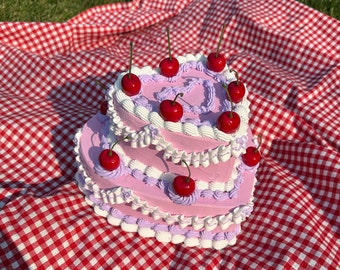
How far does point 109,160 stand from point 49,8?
2.28 meters

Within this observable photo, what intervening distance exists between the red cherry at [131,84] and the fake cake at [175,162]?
0.07ft

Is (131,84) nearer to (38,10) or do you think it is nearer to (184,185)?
(184,185)

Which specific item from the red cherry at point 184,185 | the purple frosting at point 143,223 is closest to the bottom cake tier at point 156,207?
the purple frosting at point 143,223

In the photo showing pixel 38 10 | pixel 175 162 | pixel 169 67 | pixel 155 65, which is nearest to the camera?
pixel 175 162

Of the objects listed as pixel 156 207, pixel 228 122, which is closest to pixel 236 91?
pixel 228 122

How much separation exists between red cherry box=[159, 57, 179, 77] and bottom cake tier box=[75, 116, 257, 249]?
428 millimetres

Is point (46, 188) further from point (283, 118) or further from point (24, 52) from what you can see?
point (283, 118)

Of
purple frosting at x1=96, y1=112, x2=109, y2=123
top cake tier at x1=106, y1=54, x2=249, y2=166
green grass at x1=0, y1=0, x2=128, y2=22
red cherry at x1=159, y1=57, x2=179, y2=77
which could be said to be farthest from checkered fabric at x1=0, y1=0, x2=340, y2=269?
red cherry at x1=159, y1=57, x2=179, y2=77

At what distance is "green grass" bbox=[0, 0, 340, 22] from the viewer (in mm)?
3744

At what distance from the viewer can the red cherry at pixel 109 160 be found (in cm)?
212

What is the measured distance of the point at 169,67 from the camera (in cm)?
225

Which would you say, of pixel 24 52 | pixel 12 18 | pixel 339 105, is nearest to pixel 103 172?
pixel 24 52

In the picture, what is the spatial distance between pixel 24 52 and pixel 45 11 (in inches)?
28.1

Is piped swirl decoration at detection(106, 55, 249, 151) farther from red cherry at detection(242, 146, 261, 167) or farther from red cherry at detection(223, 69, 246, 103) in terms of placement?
red cherry at detection(242, 146, 261, 167)
